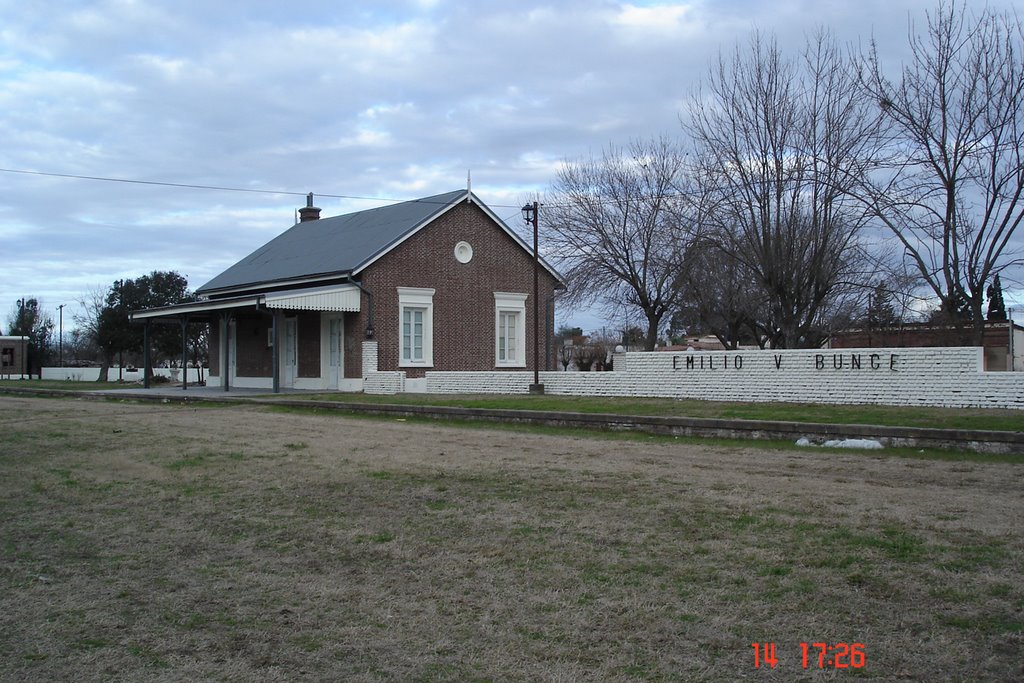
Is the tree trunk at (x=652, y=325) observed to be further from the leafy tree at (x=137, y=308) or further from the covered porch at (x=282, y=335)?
the leafy tree at (x=137, y=308)

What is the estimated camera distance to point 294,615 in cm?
560

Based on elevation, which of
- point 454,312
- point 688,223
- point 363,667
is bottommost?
point 363,667

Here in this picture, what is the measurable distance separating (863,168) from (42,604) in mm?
21551

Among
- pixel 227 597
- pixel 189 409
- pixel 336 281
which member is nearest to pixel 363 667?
pixel 227 597

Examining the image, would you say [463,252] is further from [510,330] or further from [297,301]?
[297,301]

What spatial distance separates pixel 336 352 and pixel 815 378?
681 inches

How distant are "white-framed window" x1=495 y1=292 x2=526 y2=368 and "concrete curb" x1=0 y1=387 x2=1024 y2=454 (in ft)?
37.2

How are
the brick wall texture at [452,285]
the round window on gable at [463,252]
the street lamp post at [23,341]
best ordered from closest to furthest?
the brick wall texture at [452,285] < the round window on gable at [463,252] < the street lamp post at [23,341]

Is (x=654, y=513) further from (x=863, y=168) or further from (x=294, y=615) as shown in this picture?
(x=863, y=168)

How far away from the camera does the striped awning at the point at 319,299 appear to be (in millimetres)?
28297

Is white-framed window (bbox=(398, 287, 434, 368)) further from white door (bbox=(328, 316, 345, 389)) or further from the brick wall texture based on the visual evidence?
white door (bbox=(328, 316, 345, 389))

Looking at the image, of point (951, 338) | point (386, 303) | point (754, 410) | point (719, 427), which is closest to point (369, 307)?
point (386, 303)

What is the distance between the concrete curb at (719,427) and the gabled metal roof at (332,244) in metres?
8.86

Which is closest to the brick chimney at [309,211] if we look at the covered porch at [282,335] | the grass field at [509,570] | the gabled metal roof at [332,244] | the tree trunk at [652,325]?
the gabled metal roof at [332,244]
